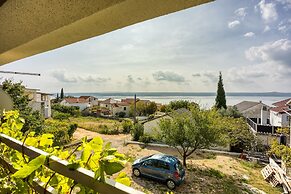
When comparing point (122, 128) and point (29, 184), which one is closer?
point (29, 184)

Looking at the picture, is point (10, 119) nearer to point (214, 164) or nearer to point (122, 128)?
point (214, 164)

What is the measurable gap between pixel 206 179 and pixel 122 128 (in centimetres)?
963

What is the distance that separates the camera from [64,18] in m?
0.61

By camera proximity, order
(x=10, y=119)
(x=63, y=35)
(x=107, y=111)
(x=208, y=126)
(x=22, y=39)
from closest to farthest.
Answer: (x=63, y=35), (x=22, y=39), (x=10, y=119), (x=208, y=126), (x=107, y=111)

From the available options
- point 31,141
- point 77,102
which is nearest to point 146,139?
point 31,141

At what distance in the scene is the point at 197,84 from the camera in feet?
58.6

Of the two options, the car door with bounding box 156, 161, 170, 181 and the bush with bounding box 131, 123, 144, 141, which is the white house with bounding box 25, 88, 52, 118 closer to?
the bush with bounding box 131, 123, 144, 141

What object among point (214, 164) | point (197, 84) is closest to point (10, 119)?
point (214, 164)

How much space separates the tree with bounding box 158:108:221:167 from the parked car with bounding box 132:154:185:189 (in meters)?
2.20

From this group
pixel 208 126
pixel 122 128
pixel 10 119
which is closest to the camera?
pixel 10 119

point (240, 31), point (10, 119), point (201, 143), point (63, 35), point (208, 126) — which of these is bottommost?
point (201, 143)

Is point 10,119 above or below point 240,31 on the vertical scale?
below

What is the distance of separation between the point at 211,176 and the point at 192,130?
1965 millimetres

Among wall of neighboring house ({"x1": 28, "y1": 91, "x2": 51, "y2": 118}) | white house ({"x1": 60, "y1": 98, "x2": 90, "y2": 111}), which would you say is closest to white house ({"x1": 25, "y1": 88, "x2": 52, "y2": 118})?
wall of neighboring house ({"x1": 28, "y1": 91, "x2": 51, "y2": 118})
